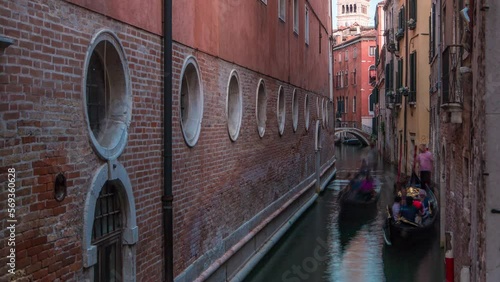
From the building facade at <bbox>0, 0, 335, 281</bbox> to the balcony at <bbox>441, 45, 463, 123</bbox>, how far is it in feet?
9.81

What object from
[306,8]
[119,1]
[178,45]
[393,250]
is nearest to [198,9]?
[178,45]

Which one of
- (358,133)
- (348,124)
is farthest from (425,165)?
(348,124)

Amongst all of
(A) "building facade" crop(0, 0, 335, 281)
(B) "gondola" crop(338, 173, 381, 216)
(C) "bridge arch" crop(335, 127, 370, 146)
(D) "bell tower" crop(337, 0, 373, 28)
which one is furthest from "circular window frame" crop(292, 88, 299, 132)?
(D) "bell tower" crop(337, 0, 373, 28)

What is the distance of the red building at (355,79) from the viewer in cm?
5556

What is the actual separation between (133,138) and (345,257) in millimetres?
7017

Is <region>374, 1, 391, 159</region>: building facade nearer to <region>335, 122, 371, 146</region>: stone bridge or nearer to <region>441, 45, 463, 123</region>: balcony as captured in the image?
<region>335, 122, 371, 146</region>: stone bridge

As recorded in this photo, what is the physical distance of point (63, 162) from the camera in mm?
4566

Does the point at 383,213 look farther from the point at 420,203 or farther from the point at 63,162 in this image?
the point at 63,162

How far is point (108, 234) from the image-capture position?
5566 mm

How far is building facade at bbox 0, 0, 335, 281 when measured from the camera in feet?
13.5

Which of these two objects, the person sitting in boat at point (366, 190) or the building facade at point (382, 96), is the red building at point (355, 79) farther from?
the person sitting in boat at point (366, 190)

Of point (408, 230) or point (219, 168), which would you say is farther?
point (408, 230)

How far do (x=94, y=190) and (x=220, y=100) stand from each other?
409cm

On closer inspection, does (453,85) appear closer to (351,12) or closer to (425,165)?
(425,165)
